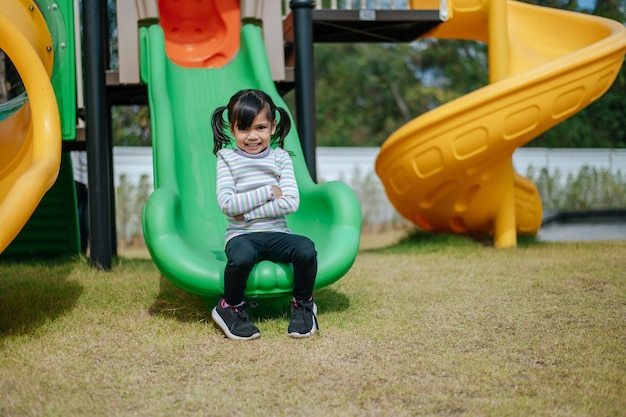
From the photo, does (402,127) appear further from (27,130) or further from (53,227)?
(53,227)

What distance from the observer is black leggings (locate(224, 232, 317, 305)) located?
2.99m

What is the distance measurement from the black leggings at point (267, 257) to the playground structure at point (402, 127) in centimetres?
25

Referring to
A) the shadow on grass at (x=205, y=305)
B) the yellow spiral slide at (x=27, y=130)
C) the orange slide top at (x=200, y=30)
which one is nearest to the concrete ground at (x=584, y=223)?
the orange slide top at (x=200, y=30)

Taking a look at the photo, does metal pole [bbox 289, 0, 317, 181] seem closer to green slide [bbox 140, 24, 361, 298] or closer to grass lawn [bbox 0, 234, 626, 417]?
green slide [bbox 140, 24, 361, 298]

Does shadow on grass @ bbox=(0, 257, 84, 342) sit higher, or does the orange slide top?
the orange slide top

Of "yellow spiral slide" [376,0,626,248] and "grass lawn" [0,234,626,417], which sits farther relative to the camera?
"yellow spiral slide" [376,0,626,248]

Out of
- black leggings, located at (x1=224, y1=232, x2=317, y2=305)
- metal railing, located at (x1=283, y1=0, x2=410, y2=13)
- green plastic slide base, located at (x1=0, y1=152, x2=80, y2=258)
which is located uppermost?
metal railing, located at (x1=283, y1=0, x2=410, y2=13)

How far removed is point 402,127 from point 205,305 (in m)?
2.81

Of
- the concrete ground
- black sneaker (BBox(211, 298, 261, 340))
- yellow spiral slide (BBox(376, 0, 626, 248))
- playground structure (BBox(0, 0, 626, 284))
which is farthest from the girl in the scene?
the concrete ground

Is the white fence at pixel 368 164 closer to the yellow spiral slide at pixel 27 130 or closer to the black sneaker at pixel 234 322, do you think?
the yellow spiral slide at pixel 27 130

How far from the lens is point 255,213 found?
321cm

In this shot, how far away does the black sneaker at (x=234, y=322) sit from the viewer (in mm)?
2949

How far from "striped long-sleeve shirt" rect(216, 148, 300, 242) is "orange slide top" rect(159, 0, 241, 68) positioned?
7.21ft

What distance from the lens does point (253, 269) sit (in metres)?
3.08
